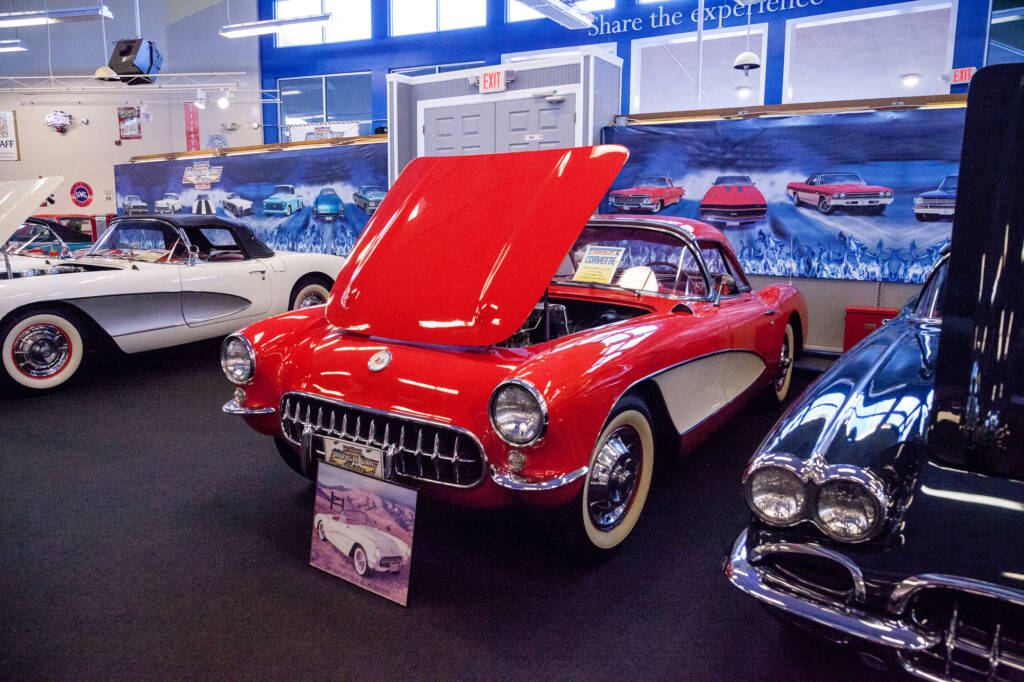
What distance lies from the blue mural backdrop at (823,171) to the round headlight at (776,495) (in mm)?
4389

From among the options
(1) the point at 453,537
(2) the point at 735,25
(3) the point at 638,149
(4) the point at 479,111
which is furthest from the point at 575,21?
(1) the point at 453,537

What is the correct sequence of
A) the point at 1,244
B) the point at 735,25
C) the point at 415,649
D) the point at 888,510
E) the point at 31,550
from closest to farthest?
the point at 888,510 < the point at 415,649 < the point at 31,550 < the point at 1,244 < the point at 735,25

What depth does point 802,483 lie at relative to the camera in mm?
1356

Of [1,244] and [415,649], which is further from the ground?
[1,244]

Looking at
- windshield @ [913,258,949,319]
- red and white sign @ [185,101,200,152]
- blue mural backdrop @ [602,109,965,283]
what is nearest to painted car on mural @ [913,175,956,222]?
blue mural backdrop @ [602,109,965,283]

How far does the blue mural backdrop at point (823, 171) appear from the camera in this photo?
4926 mm

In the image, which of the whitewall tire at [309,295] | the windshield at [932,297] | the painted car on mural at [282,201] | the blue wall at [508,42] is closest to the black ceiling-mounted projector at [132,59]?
the blue wall at [508,42]

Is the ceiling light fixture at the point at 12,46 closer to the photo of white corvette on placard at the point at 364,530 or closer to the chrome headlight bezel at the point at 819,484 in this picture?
the photo of white corvette on placard at the point at 364,530

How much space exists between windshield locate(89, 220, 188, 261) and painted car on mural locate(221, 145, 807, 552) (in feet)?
8.74

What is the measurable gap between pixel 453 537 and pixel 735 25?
40.3ft

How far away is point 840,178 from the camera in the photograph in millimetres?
5199

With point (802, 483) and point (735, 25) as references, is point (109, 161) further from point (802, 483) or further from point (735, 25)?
point (802, 483)

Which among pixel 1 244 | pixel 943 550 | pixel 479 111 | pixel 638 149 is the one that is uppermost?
pixel 479 111

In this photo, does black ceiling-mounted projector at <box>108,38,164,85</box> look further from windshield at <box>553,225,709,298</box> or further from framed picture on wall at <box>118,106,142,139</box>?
windshield at <box>553,225,709,298</box>
